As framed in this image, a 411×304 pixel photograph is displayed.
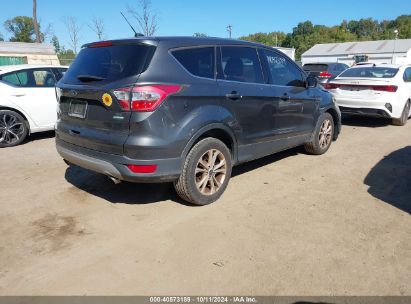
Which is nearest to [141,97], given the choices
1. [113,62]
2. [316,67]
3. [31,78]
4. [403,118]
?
[113,62]

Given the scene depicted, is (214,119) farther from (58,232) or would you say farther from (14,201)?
(14,201)

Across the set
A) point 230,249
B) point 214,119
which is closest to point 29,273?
point 230,249

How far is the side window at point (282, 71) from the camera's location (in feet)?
16.6

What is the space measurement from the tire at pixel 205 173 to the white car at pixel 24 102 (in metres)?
4.57

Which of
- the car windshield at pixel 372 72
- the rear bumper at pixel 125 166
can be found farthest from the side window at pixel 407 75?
the rear bumper at pixel 125 166

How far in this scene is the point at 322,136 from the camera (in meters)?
6.33

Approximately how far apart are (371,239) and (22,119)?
6.51 meters

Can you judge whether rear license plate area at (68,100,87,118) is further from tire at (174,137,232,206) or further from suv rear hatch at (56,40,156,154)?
tire at (174,137,232,206)

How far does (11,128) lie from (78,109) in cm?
391

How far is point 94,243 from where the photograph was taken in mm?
3389

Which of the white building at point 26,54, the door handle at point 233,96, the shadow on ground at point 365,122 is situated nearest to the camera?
the door handle at point 233,96

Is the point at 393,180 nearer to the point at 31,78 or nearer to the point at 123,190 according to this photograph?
the point at 123,190

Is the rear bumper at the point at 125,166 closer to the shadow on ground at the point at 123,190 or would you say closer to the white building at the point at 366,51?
the shadow on ground at the point at 123,190

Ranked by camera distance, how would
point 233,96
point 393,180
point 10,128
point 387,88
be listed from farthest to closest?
point 387,88 < point 10,128 < point 393,180 < point 233,96
